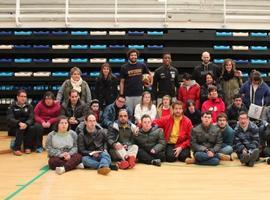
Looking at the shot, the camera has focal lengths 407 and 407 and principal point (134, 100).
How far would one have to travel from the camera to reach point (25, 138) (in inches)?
274

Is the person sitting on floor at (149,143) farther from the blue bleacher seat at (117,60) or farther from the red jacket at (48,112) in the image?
the blue bleacher seat at (117,60)

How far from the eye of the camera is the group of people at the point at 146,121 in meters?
5.95

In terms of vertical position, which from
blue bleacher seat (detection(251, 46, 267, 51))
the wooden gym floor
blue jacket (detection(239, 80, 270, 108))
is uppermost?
blue bleacher seat (detection(251, 46, 267, 51))

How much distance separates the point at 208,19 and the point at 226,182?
6507mm

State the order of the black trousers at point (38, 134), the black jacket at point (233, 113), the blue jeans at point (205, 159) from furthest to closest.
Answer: the black jacket at point (233, 113), the black trousers at point (38, 134), the blue jeans at point (205, 159)

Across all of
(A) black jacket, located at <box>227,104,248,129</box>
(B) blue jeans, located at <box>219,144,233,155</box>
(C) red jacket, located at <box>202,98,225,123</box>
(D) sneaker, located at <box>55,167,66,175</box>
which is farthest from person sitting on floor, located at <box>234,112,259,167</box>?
(D) sneaker, located at <box>55,167,66,175</box>

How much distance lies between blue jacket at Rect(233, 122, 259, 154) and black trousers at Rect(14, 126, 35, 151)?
3394mm

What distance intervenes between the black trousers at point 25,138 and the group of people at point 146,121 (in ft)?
0.05

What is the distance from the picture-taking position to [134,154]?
601 centimetres

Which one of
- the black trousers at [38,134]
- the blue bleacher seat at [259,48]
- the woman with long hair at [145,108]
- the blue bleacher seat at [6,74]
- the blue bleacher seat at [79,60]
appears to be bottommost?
the black trousers at [38,134]

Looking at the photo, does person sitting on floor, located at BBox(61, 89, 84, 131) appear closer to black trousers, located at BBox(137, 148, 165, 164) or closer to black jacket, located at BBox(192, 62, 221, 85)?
black trousers, located at BBox(137, 148, 165, 164)

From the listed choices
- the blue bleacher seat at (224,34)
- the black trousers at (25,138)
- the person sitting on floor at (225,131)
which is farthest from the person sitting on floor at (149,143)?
the blue bleacher seat at (224,34)

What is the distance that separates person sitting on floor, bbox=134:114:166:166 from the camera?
6148 mm

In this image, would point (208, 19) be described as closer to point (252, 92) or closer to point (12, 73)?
point (252, 92)
